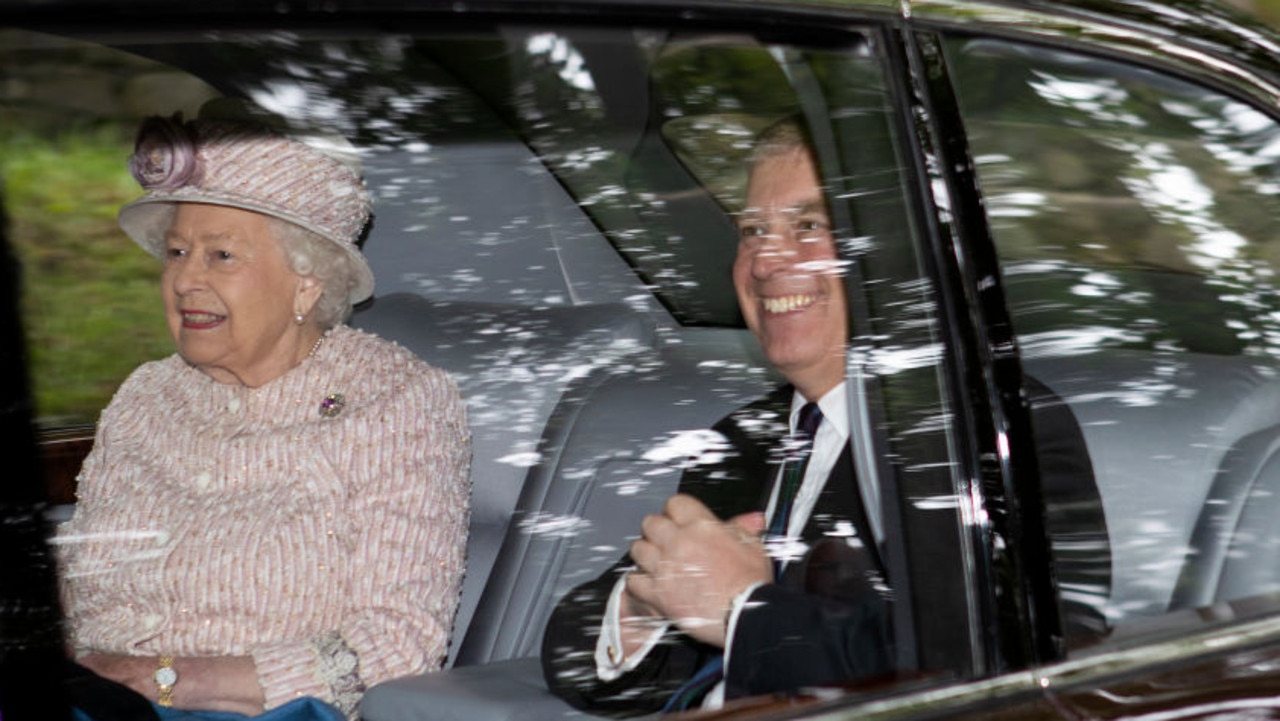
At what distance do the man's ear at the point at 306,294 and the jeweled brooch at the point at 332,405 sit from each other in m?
0.15

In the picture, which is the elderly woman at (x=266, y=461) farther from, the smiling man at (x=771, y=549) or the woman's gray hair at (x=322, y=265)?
the smiling man at (x=771, y=549)

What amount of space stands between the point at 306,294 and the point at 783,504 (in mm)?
1101

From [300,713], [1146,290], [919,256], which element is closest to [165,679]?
[300,713]

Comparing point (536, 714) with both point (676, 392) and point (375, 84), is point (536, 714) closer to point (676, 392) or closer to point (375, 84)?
point (676, 392)

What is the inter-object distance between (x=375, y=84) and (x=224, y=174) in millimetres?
609

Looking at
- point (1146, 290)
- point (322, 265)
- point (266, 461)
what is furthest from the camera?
point (322, 265)

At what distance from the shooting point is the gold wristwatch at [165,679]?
2.01 meters

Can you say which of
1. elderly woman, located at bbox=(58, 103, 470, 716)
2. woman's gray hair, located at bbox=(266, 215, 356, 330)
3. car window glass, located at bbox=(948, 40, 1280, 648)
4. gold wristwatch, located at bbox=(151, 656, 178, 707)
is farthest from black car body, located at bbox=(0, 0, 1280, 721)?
woman's gray hair, located at bbox=(266, 215, 356, 330)

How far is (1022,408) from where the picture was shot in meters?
1.54

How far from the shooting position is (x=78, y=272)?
1.71m

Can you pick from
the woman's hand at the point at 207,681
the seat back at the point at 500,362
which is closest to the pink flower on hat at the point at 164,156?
the seat back at the point at 500,362

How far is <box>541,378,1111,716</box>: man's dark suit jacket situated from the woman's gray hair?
0.95 meters

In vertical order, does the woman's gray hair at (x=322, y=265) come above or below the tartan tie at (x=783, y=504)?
above

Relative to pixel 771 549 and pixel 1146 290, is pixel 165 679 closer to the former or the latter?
pixel 771 549
